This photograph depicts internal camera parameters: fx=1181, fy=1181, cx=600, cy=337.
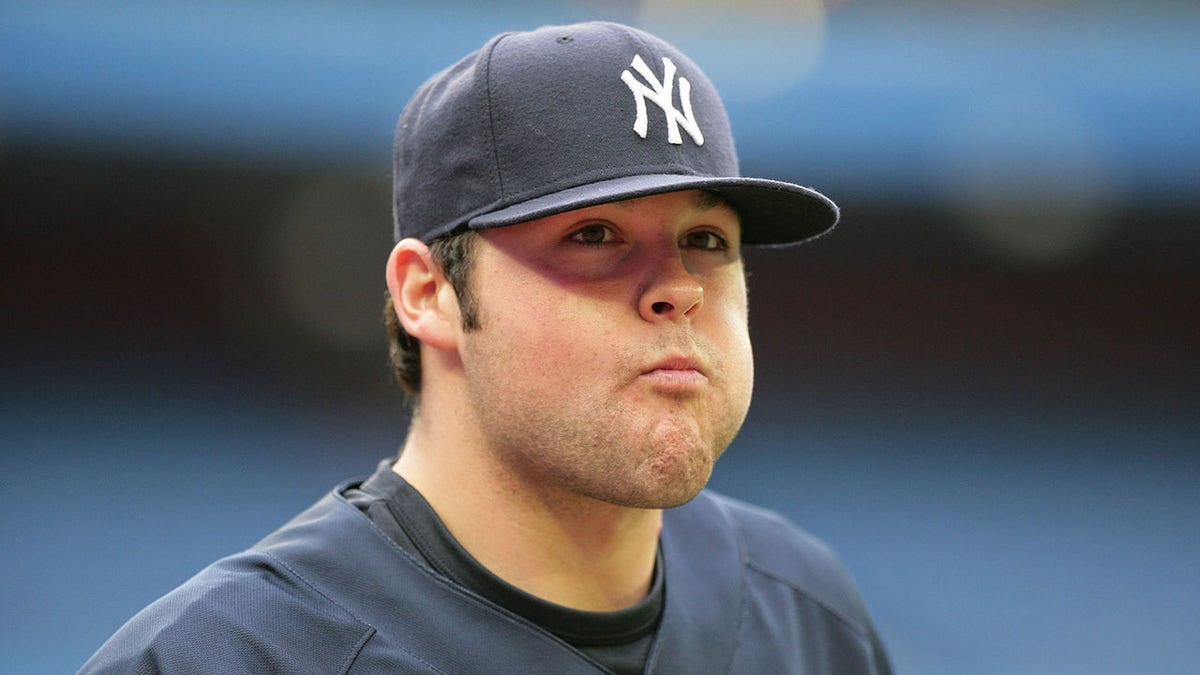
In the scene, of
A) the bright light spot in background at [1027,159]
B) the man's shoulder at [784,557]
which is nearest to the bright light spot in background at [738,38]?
the bright light spot in background at [1027,159]

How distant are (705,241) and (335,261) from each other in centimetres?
489

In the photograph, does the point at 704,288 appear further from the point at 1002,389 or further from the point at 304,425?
the point at 1002,389

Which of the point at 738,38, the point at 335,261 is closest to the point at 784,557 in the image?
the point at 738,38

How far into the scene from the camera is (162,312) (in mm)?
6422

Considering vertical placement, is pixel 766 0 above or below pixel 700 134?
above

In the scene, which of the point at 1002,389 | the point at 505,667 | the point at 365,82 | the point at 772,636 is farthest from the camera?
the point at 1002,389

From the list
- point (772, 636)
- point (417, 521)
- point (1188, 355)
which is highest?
point (417, 521)

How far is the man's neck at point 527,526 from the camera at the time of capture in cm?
157

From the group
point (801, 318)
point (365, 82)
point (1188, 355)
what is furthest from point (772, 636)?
point (1188, 355)

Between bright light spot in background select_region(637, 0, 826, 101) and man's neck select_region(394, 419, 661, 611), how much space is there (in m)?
4.31

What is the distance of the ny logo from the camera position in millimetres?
1524

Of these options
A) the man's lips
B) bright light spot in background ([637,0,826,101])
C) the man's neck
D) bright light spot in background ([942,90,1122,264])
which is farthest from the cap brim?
bright light spot in background ([942,90,1122,264])

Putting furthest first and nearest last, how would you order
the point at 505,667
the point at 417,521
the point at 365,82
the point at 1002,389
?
1. the point at 1002,389
2. the point at 365,82
3. the point at 417,521
4. the point at 505,667

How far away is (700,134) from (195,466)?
560 cm
